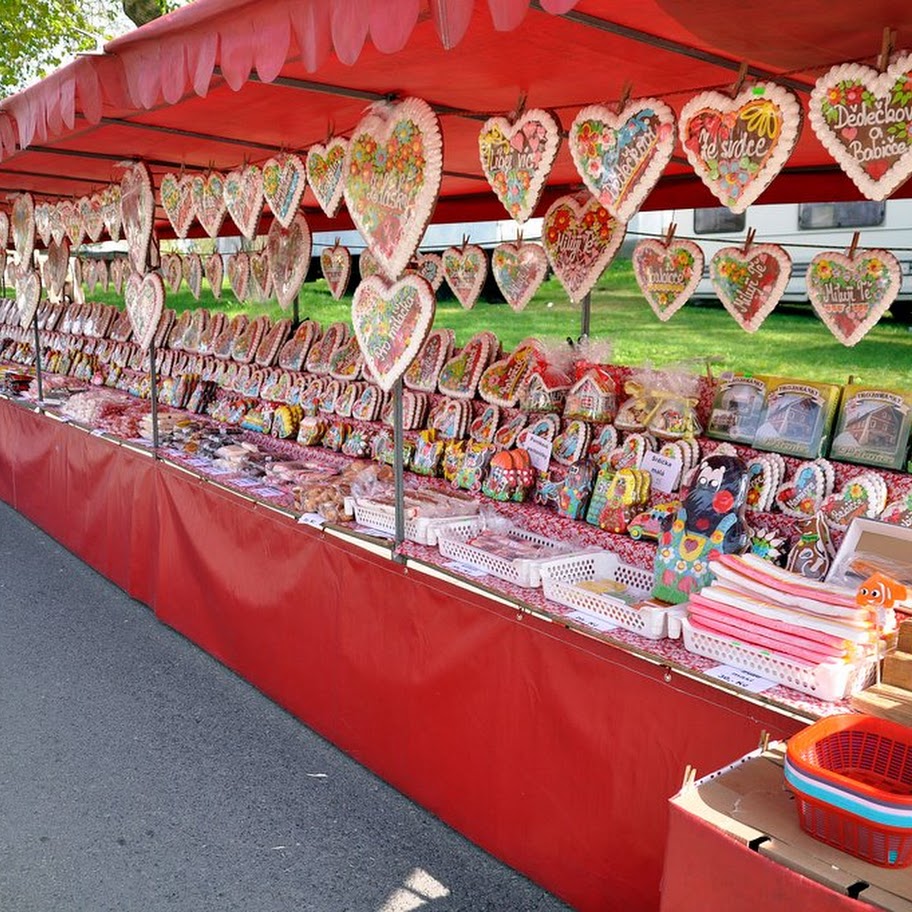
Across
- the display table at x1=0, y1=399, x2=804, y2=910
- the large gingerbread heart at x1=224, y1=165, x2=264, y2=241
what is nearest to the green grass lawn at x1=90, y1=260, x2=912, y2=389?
the large gingerbread heart at x1=224, y1=165, x2=264, y2=241

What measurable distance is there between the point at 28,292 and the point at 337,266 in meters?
3.03

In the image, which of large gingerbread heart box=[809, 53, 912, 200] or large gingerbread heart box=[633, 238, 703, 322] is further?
large gingerbread heart box=[633, 238, 703, 322]

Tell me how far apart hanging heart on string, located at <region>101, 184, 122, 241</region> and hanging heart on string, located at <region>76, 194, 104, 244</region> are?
0.30ft

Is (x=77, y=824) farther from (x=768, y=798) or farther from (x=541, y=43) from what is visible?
(x=541, y=43)

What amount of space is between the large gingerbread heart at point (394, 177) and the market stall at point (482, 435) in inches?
0.4

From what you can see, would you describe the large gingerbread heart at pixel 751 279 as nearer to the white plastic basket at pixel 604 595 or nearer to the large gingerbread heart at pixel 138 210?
the white plastic basket at pixel 604 595

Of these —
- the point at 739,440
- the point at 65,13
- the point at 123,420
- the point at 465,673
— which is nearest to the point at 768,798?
the point at 465,673

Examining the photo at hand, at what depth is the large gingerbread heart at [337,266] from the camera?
561 centimetres

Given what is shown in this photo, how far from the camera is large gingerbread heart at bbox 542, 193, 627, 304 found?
149 inches

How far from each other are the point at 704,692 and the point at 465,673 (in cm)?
94

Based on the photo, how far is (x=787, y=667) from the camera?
2191mm

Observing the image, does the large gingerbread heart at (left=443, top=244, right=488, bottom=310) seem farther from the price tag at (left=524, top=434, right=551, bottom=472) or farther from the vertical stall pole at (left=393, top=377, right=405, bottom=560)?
the vertical stall pole at (left=393, top=377, right=405, bottom=560)

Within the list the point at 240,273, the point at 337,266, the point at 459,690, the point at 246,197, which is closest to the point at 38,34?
the point at 240,273

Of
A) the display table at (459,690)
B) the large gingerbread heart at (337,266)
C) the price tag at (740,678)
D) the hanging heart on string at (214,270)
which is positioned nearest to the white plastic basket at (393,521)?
the display table at (459,690)
